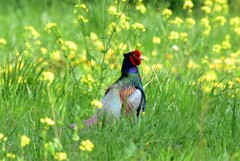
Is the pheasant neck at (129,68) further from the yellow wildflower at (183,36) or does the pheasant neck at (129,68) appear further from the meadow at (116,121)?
the yellow wildflower at (183,36)

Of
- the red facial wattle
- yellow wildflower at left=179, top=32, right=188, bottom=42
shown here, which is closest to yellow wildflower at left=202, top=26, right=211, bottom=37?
yellow wildflower at left=179, top=32, right=188, bottom=42

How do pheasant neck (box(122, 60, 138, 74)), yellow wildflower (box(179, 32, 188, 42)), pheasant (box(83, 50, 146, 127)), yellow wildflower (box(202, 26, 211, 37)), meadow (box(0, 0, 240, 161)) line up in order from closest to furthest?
meadow (box(0, 0, 240, 161))
pheasant (box(83, 50, 146, 127))
pheasant neck (box(122, 60, 138, 74))
yellow wildflower (box(179, 32, 188, 42))
yellow wildflower (box(202, 26, 211, 37))

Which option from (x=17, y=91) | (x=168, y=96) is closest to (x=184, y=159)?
(x=168, y=96)

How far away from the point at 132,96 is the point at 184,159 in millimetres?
739

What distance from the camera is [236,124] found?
421cm

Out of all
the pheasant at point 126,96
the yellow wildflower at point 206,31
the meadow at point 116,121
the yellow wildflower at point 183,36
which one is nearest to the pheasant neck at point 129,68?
the pheasant at point 126,96

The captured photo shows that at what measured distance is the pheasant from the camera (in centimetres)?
416

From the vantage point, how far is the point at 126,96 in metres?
4.28

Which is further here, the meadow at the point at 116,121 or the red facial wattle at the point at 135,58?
the red facial wattle at the point at 135,58

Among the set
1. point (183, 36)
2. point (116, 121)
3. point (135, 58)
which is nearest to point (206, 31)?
point (183, 36)

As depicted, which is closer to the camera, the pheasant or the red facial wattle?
the pheasant

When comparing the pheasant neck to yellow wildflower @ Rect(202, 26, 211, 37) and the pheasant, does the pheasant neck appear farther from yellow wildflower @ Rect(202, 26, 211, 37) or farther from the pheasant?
yellow wildflower @ Rect(202, 26, 211, 37)

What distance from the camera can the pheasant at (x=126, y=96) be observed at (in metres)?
4.16

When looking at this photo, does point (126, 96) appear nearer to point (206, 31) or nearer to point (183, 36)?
point (183, 36)
